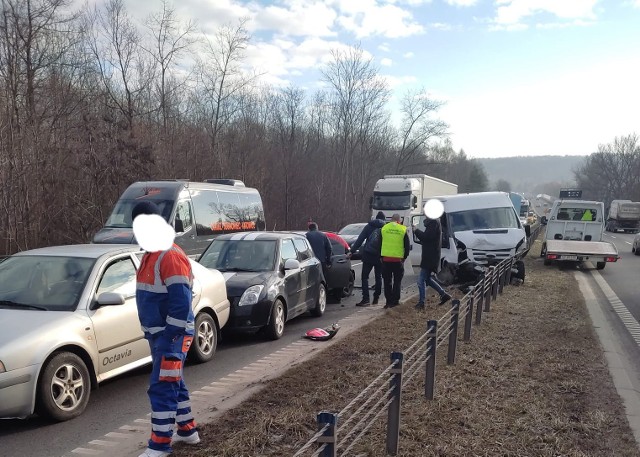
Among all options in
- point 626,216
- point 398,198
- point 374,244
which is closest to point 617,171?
point 626,216

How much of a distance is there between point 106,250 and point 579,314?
29.9 feet

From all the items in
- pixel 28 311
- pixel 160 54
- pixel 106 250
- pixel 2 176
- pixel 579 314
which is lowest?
pixel 579 314

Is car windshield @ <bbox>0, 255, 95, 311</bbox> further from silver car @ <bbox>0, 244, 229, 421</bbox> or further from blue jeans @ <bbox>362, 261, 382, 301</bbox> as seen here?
blue jeans @ <bbox>362, 261, 382, 301</bbox>

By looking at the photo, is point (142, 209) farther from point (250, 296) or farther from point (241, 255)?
point (241, 255)

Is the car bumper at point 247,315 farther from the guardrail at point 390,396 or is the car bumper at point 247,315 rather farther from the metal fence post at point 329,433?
the metal fence post at point 329,433

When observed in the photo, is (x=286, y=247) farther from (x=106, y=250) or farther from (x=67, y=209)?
(x=67, y=209)

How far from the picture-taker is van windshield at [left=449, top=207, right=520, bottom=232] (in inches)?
571

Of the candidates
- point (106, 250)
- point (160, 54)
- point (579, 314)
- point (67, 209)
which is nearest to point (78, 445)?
point (106, 250)

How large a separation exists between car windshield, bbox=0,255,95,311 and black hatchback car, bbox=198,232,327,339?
268 cm

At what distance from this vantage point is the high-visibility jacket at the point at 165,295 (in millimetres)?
3689

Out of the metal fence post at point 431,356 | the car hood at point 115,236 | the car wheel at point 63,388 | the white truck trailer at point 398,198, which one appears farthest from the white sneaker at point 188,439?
the white truck trailer at point 398,198

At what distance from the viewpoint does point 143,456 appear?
380 centimetres

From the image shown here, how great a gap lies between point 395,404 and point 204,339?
138 inches

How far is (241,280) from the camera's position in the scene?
786 centimetres
